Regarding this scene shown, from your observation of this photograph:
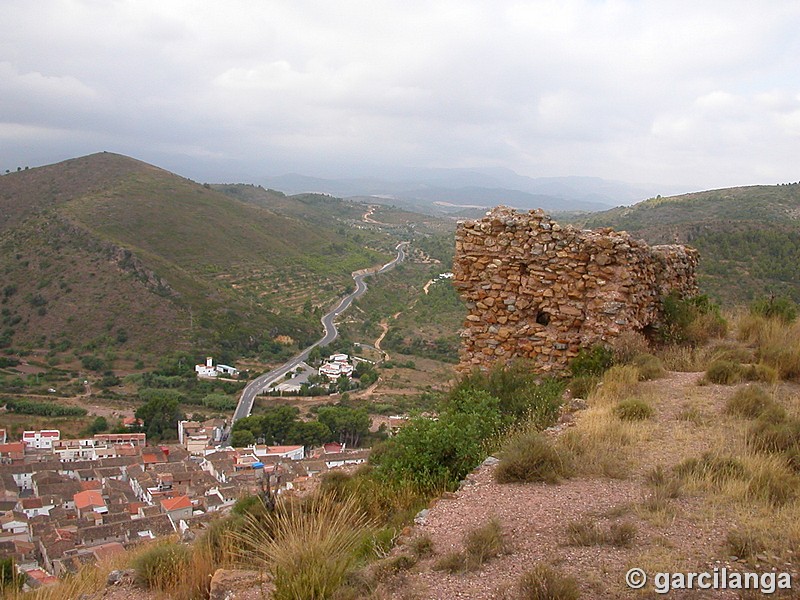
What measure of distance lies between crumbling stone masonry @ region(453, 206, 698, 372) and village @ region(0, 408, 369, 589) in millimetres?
5125

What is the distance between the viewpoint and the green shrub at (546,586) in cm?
279

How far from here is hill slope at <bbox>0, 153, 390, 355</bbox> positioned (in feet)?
132

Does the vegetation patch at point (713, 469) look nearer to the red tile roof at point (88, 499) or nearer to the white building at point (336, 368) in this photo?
the red tile roof at point (88, 499)

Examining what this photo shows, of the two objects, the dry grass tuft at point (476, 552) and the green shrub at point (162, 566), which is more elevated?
the dry grass tuft at point (476, 552)

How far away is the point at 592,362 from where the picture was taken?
729cm

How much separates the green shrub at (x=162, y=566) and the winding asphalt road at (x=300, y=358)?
26346 mm

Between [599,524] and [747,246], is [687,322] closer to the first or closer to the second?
[599,524]

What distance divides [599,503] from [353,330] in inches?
1757

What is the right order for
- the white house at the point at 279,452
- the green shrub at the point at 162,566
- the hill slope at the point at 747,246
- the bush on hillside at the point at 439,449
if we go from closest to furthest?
the green shrub at the point at 162,566, the bush on hillside at the point at 439,449, the hill slope at the point at 747,246, the white house at the point at 279,452

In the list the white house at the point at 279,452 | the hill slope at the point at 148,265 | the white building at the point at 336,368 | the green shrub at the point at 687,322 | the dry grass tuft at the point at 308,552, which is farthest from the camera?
the hill slope at the point at 148,265

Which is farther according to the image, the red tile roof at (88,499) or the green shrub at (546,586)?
the red tile roof at (88,499)

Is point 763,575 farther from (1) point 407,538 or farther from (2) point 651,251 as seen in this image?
(2) point 651,251

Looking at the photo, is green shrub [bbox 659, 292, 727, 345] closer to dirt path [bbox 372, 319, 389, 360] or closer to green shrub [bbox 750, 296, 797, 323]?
green shrub [bbox 750, 296, 797, 323]

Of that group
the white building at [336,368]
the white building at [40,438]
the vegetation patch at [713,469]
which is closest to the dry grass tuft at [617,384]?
the vegetation patch at [713,469]
